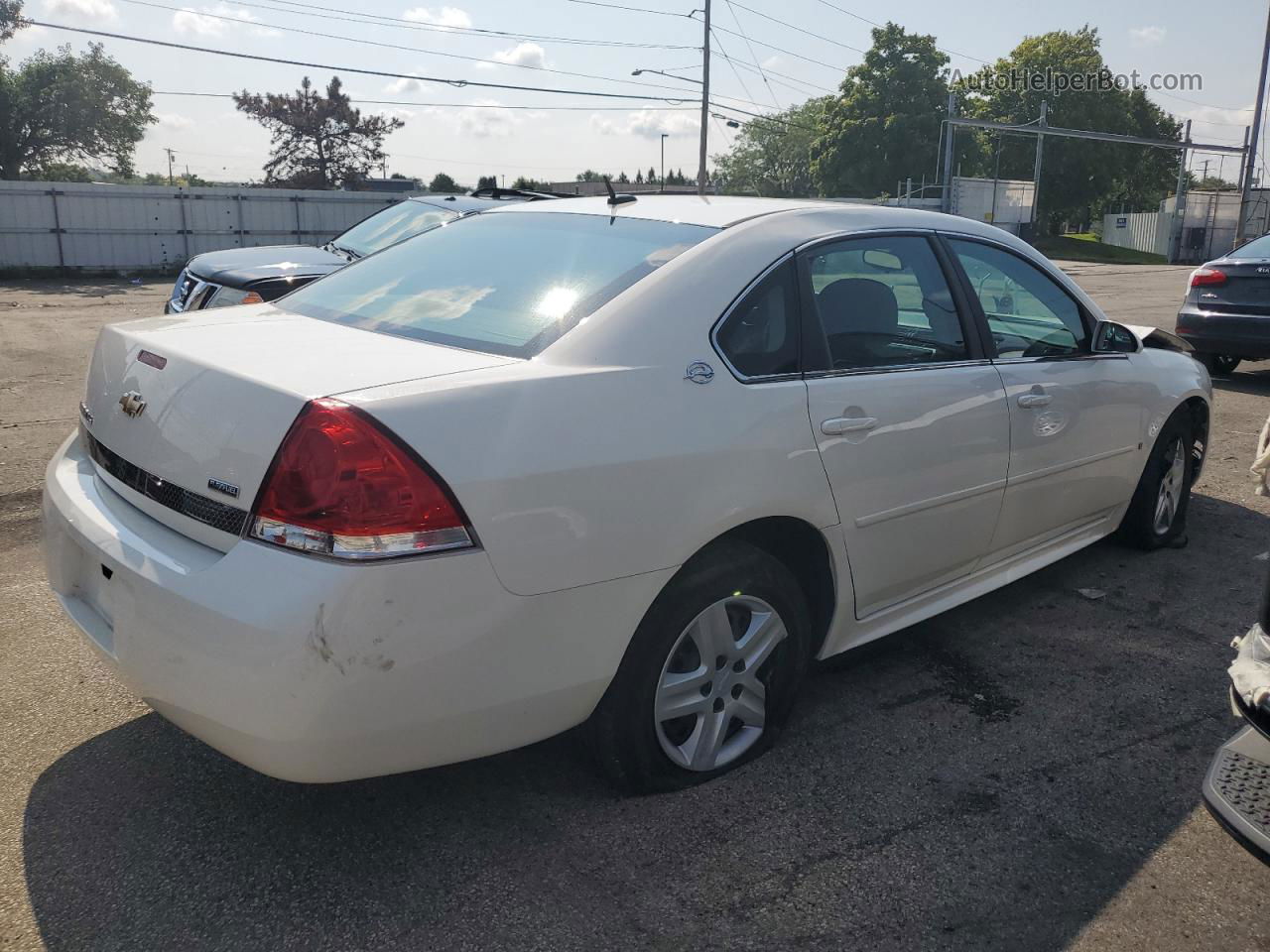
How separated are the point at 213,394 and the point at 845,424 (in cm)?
168

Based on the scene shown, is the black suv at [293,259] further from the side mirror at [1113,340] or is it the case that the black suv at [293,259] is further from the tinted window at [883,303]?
the side mirror at [1113,340]

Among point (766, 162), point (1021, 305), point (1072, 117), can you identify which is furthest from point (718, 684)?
point (766, 162)

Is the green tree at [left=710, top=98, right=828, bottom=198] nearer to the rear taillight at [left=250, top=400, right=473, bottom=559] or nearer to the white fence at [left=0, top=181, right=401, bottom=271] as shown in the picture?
the white fence at [left=0, top=181, right=401, bottom=271]

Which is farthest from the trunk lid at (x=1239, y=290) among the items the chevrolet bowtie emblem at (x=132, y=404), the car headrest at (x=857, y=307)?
the chevrolet bowtie emblem at (x=132, y=404)

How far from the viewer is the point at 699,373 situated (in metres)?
2.67

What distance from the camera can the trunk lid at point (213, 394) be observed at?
2273 mm

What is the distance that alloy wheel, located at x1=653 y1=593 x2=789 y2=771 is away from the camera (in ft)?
8.96

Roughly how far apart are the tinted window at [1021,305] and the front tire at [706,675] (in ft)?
4.75

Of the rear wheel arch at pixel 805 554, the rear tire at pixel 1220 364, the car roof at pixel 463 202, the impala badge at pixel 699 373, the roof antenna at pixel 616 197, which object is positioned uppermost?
the car roof at pixel 463 202

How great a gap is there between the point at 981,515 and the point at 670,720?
1.41 metres

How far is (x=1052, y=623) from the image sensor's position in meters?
4.12

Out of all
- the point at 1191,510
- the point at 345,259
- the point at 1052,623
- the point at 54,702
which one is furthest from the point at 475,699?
the point at 345,259

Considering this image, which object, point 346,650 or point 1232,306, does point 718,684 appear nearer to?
point 346,650

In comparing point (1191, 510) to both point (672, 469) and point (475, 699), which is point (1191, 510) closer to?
point (672, 469)
